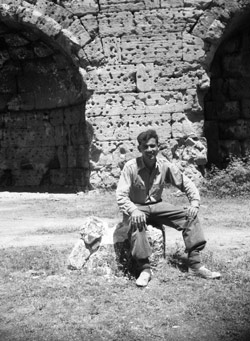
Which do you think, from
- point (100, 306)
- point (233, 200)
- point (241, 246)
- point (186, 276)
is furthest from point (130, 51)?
point (100, 306)

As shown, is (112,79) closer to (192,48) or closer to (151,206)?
(192,48)

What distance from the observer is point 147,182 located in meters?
4.46

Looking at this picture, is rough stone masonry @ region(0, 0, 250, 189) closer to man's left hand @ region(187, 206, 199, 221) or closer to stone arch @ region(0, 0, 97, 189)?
stone arch @ region(0, 0, 97, 189)

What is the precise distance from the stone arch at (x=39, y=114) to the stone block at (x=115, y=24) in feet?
4.58

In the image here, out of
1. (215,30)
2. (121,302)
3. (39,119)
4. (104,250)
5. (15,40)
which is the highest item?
(15,40)

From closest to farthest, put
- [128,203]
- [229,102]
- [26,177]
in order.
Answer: [128,203] < [229,102] < [26,177]

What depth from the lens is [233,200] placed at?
8.91 metres

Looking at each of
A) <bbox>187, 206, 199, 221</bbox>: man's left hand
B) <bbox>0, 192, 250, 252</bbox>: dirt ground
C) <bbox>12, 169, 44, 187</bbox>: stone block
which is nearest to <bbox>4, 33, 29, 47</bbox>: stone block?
<bbox>12, 169, 44, 187</bbox>: stone block

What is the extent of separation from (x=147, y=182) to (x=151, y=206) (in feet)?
0.79

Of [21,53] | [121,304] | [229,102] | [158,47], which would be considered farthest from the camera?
[21,53]

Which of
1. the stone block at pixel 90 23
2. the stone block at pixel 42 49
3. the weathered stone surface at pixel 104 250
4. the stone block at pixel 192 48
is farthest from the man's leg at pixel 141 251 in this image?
the stone block at pixel 42 49

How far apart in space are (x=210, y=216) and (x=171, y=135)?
3055mm

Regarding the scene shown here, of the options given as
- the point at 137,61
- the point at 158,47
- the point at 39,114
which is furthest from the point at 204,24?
the point at 39,114

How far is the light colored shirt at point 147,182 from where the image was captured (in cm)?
440
